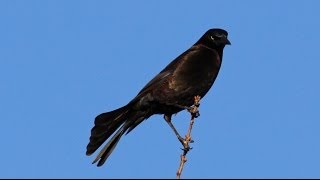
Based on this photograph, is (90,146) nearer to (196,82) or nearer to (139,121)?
(139,121)

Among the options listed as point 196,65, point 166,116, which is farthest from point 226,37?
point 166,116

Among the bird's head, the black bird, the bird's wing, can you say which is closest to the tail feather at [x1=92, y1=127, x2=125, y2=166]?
the black bird

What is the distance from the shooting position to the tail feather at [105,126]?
7152 mm

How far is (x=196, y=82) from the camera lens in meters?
7.48

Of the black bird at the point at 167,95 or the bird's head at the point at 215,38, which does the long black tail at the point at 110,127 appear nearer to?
the black bird at the point at 167,95

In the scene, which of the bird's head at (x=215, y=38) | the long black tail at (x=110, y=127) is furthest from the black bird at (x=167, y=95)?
the bird's head at (x=215, y=38)

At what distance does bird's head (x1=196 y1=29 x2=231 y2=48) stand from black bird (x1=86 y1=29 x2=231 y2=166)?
9.9 inches

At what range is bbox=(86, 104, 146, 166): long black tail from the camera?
7113 mm

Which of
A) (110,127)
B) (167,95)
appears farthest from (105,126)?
(167,95)

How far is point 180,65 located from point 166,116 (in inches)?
27.0

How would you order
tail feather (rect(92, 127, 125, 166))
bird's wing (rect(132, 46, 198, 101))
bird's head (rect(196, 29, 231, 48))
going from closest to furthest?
tail feather (rect(92, 127, 125, 166)) < bird's wing (rect(132, 46, 198, 101)) < bird's head (rect(196, 29, 231, 48))

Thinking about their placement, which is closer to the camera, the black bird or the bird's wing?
the black bird

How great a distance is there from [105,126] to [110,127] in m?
0.08

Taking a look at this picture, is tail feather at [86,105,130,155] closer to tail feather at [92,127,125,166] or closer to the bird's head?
tail feather at [92,127,125,166]
